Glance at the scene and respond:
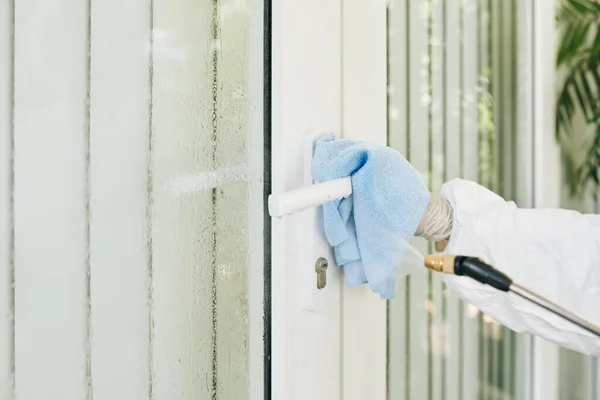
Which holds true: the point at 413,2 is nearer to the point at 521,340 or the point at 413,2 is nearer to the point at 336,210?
the point at 336,210

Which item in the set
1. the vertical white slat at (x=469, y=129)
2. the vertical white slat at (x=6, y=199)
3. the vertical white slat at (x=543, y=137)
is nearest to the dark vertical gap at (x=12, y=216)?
the vertical white slat at (x=6, y=199)

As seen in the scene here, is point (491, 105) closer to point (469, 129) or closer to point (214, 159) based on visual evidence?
point (469, 129)

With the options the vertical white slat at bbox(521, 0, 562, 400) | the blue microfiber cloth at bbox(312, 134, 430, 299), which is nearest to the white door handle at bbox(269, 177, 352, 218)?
the blue microfiber cloth at bbox(312, 134, 430, 299)

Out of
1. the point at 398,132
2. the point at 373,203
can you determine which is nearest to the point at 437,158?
the point at 398,132

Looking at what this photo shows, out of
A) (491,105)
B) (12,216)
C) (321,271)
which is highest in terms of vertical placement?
(491,105)

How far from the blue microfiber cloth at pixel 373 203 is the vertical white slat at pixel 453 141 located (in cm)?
38

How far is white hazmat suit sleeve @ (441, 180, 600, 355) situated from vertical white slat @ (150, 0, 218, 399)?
337 millimetres

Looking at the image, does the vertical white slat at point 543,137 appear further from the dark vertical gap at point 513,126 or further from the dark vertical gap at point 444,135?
the dark vertical gap at point 444,135

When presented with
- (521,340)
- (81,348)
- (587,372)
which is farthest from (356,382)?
(587,372)

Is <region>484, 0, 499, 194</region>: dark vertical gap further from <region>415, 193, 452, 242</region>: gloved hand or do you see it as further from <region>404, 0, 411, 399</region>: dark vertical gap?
<region>415, 193, 452, 242</region>: gloved hand

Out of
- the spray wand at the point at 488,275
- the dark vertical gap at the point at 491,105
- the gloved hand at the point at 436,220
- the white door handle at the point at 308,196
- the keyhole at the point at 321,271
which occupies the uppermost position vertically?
the dark vertical gap at the point at 491,105

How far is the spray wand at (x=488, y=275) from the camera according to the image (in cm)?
54

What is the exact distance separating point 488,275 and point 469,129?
0.59 meters

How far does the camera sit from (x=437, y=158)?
1.02 meters
